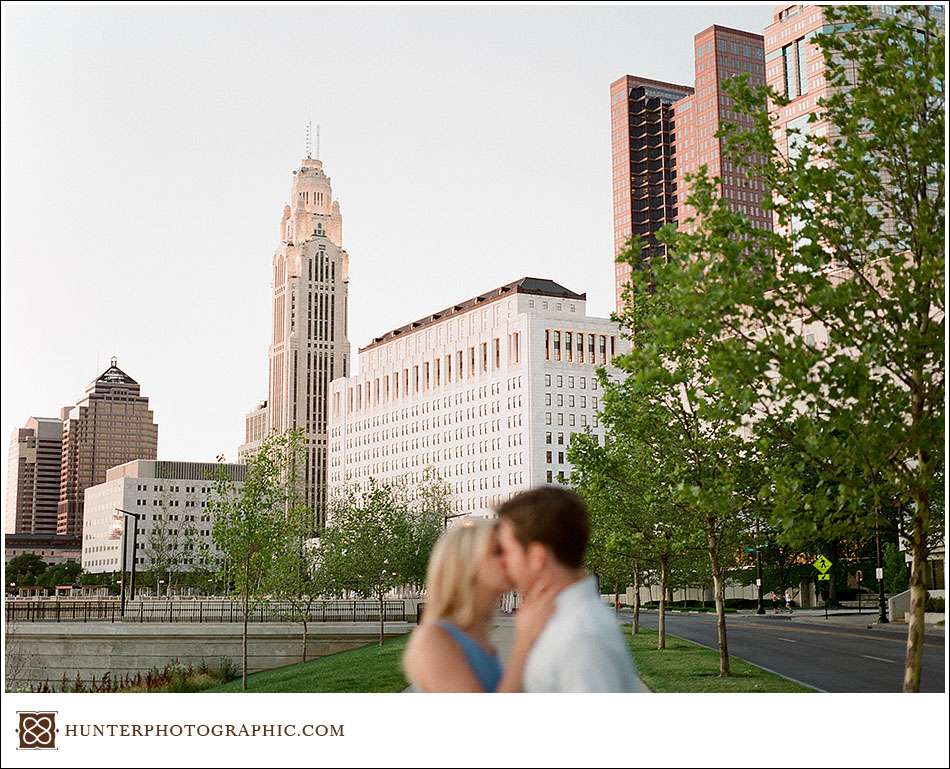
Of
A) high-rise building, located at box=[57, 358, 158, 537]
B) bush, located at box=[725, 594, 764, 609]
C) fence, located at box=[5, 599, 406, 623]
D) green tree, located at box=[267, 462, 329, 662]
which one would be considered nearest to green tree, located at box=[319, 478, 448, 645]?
green tree, located at box=[267, 462, 329, 662]

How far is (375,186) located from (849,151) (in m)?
5.78

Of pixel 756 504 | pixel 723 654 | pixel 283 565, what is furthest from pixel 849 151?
pixel 283 565

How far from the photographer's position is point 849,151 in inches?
310

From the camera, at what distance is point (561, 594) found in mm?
3770

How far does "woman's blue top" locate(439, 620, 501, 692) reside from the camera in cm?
366

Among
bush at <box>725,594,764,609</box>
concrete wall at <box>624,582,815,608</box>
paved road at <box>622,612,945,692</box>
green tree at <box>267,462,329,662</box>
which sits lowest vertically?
bush at <box>725,594,764,609</box>

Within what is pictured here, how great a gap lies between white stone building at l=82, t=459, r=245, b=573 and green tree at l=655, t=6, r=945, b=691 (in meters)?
70.8

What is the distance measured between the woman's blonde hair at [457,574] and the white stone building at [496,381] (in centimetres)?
1190

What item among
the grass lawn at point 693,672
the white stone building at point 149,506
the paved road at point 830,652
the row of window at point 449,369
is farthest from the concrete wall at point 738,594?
the white stone building at point 149,506

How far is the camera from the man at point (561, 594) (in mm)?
3484

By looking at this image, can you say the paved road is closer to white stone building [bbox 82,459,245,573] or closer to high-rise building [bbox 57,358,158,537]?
high-rise building [bbox 57,358,158,537]

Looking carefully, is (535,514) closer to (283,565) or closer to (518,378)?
(283,565)

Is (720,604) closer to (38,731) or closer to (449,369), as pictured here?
(38,731)

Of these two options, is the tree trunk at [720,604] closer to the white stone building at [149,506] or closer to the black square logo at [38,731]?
the black square logo at [38,731]
